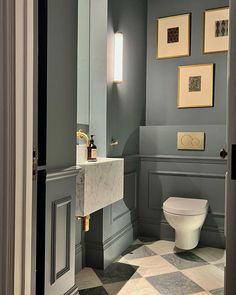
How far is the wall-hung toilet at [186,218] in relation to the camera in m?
2.50

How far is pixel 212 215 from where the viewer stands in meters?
2.98

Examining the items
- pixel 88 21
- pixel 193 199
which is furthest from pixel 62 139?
pixel 193 199

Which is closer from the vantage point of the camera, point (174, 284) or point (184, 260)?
point (174, 284)

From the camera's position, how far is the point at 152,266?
244cm

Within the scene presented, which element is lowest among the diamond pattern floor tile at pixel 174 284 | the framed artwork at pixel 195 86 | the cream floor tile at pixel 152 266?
the cream floor tile at pixel 152 266

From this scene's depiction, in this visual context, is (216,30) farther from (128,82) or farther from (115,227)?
(115,227)

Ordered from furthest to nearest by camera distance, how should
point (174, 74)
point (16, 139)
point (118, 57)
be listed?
point (174, 74)
point (118, 57)
point (16, 139)

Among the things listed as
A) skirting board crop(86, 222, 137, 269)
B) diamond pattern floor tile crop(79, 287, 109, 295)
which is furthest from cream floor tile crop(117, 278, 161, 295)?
skirting board crop(86, 222, 137, 269)

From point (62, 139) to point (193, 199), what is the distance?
1.82 meters

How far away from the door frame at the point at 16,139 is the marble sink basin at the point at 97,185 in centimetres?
83

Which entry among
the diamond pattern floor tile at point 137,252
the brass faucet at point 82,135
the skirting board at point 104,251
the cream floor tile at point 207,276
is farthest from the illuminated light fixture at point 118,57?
the cream floor tile at point 207,276

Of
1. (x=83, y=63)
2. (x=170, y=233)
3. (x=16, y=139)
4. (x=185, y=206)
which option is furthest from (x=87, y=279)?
(x=83, y=63)

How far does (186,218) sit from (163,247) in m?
0.59

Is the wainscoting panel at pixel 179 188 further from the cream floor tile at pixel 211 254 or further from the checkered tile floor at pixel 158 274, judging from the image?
the checkered tile floor at pixel 158 274
